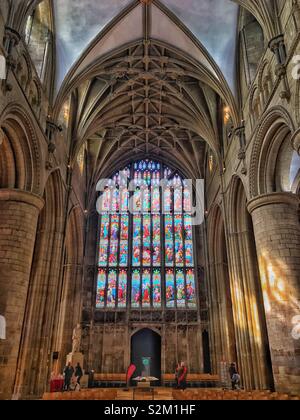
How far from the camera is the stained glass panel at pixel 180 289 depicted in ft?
73.9

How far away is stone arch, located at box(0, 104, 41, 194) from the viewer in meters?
11.9

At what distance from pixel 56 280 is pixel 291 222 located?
10266 mm

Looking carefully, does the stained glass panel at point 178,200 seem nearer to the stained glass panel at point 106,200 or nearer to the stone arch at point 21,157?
the stained glass panel at point 106,200

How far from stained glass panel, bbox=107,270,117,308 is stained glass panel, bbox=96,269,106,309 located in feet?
1.16

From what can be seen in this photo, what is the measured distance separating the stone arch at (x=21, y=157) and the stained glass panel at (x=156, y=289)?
12.8m

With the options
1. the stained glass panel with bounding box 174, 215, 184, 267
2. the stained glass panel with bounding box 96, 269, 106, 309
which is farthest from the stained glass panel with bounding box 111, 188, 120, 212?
the stained glass panel with bounding box 96, 269, 106, 309

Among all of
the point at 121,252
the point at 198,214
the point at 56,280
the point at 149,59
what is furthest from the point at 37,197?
the point at 198,214

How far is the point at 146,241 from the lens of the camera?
24.4 metres

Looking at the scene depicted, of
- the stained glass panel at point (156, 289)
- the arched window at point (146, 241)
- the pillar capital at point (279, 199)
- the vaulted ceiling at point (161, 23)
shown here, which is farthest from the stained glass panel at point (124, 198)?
the pillar capital at point (279, 199)

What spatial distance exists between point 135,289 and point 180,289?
10.4 ft

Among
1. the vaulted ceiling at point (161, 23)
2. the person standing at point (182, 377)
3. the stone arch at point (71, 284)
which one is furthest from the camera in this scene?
the stone arch at point (71, 284)

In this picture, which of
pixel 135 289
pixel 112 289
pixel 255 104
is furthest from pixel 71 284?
pixel 255 104

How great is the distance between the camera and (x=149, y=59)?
17.9m

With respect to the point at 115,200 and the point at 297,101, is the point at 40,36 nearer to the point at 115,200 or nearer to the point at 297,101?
the point at 297,101
